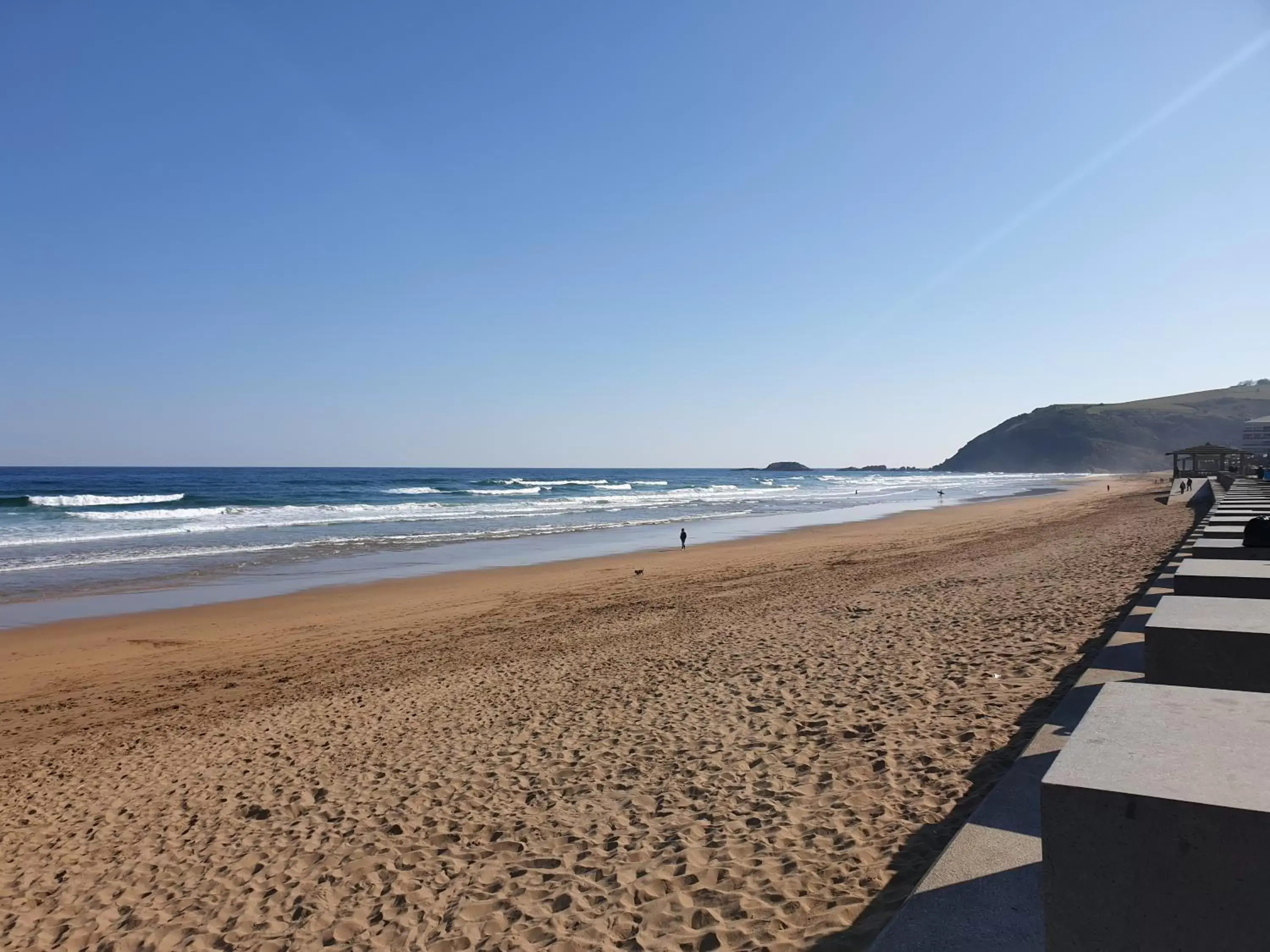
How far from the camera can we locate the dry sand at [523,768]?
4.07 meters

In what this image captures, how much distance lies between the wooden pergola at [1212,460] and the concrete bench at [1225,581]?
37.7 metres

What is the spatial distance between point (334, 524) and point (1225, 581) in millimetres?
32909

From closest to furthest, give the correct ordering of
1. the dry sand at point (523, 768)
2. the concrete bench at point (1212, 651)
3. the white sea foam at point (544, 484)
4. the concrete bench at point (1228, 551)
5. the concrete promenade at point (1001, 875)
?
the concrete promenade at point (1001, 875)
the concrete bench at point (1212, 651)
the dry sand at point (523, 768)
the concrete bench at point (1228, 551)
the white sea foam at point (544, 484)

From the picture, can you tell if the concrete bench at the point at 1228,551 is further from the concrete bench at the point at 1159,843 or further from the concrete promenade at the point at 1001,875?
the concrete bench at the point at 1159,843

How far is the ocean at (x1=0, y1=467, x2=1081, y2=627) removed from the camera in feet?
64.5

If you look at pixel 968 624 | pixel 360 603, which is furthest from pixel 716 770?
pixel 360 603

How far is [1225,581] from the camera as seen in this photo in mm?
5203

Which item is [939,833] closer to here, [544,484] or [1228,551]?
[1228,551]

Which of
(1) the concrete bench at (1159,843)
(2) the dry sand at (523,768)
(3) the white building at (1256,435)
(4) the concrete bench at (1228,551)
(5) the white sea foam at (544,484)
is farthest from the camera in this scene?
(5) the white sea foam at (544,484)

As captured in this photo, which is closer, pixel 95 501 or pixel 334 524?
pixel 334 524

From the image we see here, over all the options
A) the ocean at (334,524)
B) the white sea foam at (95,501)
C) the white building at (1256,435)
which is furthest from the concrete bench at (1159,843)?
the white building at (1256,435)

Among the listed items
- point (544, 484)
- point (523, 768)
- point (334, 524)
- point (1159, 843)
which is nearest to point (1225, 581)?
point (1159, 843)

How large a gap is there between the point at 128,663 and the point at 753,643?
8.75 m

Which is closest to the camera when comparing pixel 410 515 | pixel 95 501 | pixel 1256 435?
pixel 410 515
